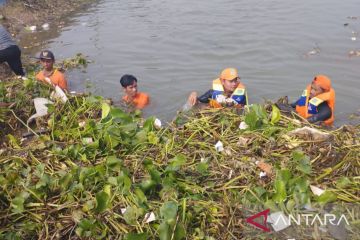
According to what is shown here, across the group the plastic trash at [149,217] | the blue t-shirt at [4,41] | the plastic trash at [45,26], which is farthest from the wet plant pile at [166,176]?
the plastic trash at [45,26]

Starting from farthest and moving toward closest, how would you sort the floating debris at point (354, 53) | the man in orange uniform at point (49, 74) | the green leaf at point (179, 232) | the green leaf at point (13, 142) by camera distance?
the floating debris at point (354, 53) → the man in orange uniform at point (49, 74) → the green leaf at point (13, 142) → the green leaf at point (179, 232)

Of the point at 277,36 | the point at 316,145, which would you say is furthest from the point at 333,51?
the point at 316,145

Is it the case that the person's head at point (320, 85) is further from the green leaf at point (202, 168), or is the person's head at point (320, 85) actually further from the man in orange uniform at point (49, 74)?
the man in orange uniform at point (49, 74)

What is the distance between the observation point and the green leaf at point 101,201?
307 centimetres

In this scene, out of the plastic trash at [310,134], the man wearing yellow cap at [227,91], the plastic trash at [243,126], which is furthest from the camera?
the man wearing yellow cap at [227,91]

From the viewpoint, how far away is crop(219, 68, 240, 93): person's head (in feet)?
19.5

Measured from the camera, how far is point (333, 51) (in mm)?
8656

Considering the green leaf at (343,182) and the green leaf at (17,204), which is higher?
the green leaf at (343,182)

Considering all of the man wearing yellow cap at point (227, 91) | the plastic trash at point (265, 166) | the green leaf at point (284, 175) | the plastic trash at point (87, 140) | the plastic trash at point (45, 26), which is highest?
the green leaf at point (284, 175)

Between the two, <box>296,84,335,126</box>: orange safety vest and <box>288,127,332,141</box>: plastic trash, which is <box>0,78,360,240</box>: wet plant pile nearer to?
<box>288,127,332,141</box>: plastic trash

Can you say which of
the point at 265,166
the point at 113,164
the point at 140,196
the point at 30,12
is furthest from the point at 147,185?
the point at 30,12

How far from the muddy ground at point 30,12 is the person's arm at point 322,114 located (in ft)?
28.7

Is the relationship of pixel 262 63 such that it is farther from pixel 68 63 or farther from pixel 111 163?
pixel 111 163

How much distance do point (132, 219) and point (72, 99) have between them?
260cm
